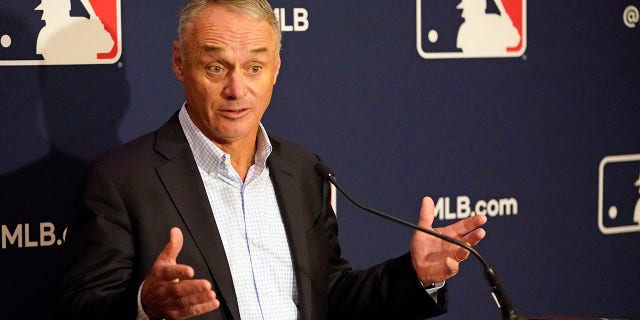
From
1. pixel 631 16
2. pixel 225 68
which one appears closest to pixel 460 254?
pixel 225 68

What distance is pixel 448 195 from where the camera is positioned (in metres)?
3.31

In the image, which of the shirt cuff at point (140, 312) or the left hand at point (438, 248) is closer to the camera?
the shirt cuff at point (140, 312)

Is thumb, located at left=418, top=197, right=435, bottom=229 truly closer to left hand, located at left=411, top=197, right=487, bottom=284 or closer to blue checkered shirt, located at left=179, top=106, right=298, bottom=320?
left hand, located at left=411, top=197, right=487, bottom=284

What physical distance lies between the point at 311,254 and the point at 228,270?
0.25 metres

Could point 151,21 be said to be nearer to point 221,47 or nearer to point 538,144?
point 221,47

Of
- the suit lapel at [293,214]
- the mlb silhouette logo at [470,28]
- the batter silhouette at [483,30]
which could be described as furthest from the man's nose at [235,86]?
the batter silhouette at [483,30]

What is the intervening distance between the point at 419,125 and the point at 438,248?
879 mm

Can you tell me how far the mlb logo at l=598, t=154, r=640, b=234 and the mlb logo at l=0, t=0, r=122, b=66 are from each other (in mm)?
1742

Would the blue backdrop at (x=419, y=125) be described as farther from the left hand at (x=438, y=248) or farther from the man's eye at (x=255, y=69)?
the left hand at (x=438, y=248)

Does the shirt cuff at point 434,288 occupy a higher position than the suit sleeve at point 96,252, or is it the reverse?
the suit sleeve at point 96,252

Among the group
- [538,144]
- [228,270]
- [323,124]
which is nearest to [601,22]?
[538,144]

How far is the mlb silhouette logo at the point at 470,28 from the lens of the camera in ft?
10.5

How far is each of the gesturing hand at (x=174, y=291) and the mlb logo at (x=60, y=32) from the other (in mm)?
856

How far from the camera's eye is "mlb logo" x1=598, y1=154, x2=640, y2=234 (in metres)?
3.61
